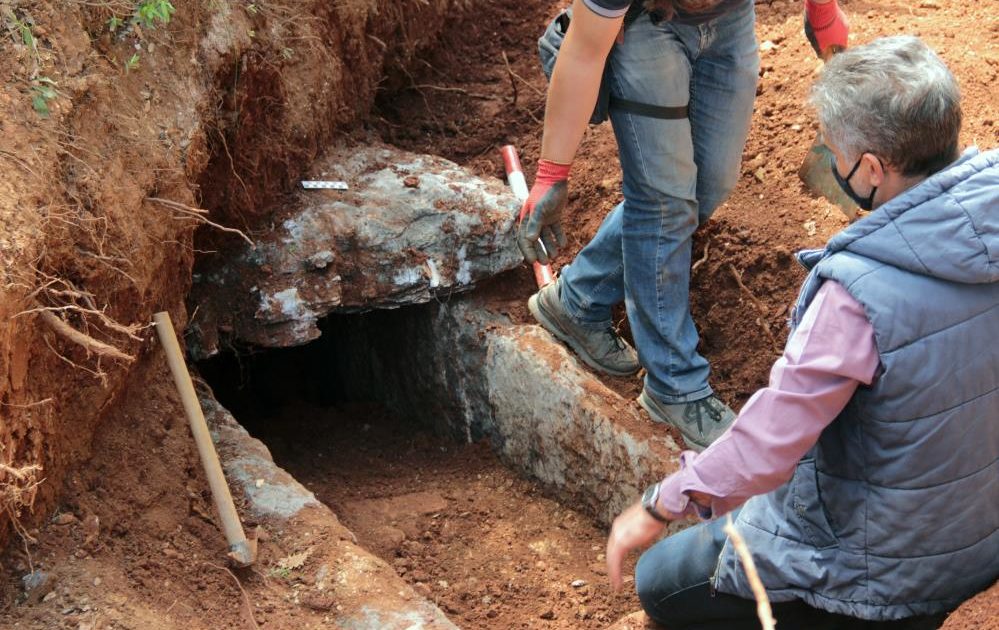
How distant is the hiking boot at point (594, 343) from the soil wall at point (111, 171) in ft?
3.99

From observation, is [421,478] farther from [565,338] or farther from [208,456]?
[208,456]

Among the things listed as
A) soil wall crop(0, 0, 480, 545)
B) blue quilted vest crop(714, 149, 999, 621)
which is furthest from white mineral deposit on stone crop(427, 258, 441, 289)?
blue quilted vest crop(714, 149, 999, 621)

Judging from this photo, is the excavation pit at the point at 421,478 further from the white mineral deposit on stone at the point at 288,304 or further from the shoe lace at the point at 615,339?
the white mineral deposit on stone at the point at 288,304

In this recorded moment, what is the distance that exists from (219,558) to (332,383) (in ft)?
7.98

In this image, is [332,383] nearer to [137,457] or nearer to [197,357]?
[197,357]

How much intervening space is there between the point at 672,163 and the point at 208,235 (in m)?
1.78

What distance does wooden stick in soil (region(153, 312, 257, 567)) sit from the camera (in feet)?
10.00

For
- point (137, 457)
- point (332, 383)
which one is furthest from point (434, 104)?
point (137, 457)

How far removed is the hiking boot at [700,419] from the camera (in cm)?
346

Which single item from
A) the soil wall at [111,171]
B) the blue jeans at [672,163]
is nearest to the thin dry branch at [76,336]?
the soil wall at [111,171]

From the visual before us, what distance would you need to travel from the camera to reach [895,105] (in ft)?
6.86

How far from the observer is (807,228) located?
3.83 meters

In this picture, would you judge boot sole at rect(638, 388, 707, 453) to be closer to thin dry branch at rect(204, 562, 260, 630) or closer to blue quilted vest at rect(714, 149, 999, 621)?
blue quilted vest at rect(714, 149, 999, 621)

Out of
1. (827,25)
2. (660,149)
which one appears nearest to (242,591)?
(660,149)
